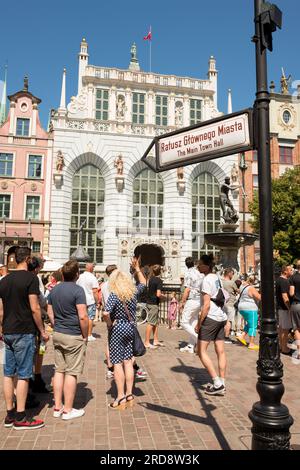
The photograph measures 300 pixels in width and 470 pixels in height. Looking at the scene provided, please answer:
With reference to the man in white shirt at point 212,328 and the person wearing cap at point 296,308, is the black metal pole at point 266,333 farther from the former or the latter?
the person wearing cap at point 296,308

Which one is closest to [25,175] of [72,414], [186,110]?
[186,110]

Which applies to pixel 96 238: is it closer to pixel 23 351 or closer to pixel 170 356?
pixel 170 356

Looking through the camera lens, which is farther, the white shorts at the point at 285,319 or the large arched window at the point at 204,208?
the large arched window at the point at 204,208

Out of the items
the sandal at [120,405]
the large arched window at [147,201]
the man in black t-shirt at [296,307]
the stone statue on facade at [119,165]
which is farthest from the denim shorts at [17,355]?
the stone statue on facade at [119,165]

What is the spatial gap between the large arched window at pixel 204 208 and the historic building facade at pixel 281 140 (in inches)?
114

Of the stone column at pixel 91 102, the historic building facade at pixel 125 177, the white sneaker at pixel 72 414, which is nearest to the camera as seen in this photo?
the white sneaker at pixel 72 414

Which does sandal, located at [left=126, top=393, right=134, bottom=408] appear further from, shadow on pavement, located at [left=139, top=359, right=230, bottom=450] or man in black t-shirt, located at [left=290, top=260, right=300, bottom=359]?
man in black t-shirt, located at [left=290, top=260, right=300, bottom=359]

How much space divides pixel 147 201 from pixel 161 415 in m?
28.6

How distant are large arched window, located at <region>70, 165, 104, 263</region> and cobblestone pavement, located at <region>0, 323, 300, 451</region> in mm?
24261

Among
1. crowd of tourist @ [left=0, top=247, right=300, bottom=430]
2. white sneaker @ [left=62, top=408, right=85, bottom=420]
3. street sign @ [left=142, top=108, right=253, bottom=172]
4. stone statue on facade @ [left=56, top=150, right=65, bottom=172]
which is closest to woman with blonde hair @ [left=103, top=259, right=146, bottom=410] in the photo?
crowd of tourist @ [left=0, top=247, right=300, bottom=430]

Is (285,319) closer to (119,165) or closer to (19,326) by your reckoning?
(19,326)

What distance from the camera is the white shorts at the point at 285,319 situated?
8.28 m

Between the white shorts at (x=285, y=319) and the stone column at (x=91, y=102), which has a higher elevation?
the stone column at (x=91, y=102)
